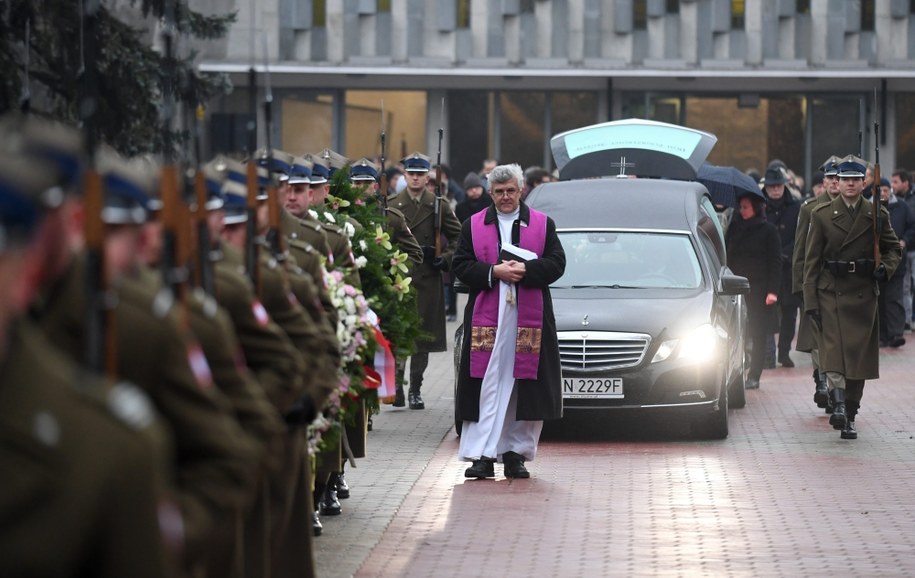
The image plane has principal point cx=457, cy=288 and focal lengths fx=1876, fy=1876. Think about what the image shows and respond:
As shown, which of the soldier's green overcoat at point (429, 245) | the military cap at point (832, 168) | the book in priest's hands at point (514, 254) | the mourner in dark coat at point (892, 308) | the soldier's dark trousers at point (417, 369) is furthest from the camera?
the mourner in dark coat at point (892, 308)

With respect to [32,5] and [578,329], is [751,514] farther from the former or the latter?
[32,5]

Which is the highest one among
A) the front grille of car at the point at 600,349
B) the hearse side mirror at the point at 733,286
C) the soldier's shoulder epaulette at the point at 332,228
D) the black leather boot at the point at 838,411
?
the soldier's shoulder epaulette at the point at 332,228

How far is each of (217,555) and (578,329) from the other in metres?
8.83

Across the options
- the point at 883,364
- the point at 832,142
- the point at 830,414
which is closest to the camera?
the point at 830,414

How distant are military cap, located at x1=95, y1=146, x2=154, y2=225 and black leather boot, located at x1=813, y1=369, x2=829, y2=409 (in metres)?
12.3

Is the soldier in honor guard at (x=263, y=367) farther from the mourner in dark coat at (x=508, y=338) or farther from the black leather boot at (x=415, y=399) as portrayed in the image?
the black leather boot at (x=415, y=399)

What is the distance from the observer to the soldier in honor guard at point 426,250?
52.9 feet

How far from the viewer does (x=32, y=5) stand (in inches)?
987

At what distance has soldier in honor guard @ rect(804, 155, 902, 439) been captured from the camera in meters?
14.2

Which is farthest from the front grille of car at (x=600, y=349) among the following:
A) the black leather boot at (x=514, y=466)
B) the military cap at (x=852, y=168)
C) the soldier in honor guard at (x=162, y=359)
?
the soldier in honor guard at (x=162, y=359)

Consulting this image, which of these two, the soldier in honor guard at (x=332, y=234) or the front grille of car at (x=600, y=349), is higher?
the soldier in honor guard at (x=332, y=234)

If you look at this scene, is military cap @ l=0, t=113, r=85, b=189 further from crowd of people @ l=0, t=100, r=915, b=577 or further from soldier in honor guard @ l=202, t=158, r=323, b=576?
soldier in honor guard @ l=202, t=158, r=323, b=576

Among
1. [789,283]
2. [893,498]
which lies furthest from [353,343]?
[789,283]

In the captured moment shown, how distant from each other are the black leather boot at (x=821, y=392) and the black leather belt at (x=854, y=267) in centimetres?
147
